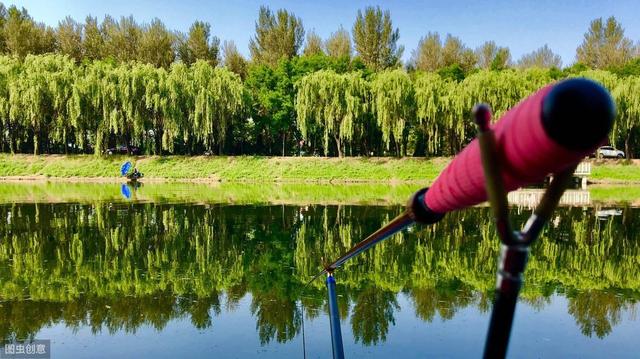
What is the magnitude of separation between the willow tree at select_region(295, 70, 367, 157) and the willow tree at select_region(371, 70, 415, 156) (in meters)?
Answer: 1.48

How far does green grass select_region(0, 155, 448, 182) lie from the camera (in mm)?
40844

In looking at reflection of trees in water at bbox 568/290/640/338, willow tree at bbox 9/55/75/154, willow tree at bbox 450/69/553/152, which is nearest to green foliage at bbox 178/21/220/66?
willow tree at bbox 9/55/75/154

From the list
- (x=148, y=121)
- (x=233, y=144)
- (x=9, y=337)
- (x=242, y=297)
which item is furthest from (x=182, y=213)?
(x=233, y=144)

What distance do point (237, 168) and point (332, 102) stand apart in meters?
9.72

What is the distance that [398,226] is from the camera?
174cm

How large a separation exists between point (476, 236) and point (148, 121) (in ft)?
110

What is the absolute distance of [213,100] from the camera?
1649 inches

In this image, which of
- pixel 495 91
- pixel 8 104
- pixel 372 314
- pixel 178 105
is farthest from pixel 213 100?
pixel 372 314

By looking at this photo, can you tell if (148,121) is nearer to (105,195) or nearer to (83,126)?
(83,126)

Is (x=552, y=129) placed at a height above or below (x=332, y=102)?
below

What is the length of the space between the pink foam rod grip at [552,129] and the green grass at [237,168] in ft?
130

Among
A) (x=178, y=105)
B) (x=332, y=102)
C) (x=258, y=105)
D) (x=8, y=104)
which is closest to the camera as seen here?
(x=8, y=104)

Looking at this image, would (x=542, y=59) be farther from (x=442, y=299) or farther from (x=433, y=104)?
(x=442, y=299)

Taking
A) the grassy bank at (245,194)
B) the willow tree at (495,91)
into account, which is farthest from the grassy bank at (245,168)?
the grassy bank at (245,194)
